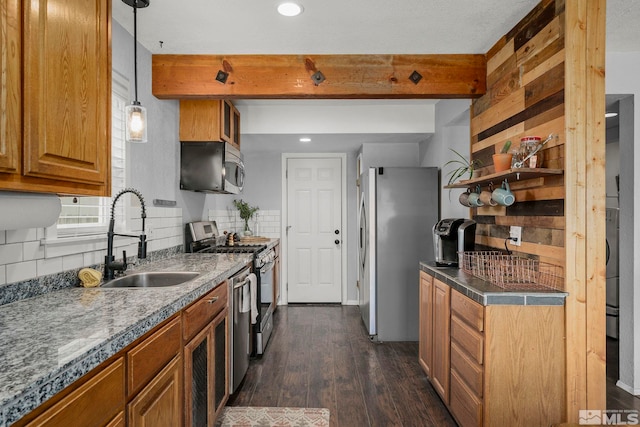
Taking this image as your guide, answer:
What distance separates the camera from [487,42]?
2.63 metres

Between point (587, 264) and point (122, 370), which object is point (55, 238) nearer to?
point (122, 370)

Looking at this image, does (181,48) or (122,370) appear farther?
(181,48)

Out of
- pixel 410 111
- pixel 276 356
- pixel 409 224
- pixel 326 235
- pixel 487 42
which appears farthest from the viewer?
pixel 326 235

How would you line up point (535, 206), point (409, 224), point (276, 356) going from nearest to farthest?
point (535, 206)
point (276, 356)
point (409, 224)

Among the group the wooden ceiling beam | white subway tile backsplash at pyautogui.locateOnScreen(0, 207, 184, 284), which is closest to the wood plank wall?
the wooden ceiling beam

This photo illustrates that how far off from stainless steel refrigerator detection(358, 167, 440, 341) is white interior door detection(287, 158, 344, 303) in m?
1.55

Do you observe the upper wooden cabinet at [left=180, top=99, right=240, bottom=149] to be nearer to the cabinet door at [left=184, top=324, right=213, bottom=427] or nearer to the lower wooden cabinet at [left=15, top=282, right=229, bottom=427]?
the lower wooden cabinet at [left=15, top=282, right=229, bottom=427]

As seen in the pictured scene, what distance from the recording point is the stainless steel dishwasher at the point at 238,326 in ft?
8.23

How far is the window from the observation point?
1936 millimetres

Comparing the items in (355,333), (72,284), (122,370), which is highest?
(72,284)

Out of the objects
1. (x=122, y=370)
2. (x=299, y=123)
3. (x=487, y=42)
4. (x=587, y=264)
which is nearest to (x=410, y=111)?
(x=299, y=123)

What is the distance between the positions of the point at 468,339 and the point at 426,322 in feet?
2.44

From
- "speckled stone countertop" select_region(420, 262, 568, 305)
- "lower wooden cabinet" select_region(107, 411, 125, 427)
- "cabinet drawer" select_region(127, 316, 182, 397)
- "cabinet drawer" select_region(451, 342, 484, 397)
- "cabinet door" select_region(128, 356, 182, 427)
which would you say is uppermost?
"speckled stone countertop" select_region(420, 262, 568, 305)

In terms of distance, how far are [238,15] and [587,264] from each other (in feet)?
7.65
